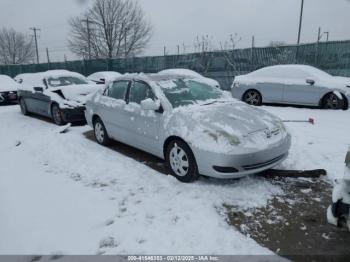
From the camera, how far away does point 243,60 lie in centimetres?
1493

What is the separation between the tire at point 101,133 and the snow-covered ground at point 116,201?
6.5 inches

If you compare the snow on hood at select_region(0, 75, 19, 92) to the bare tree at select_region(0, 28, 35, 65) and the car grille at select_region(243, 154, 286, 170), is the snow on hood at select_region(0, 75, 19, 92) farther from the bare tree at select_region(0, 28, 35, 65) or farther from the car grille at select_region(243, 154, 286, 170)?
the bare tree at select_region(0, 28, 35, 65)

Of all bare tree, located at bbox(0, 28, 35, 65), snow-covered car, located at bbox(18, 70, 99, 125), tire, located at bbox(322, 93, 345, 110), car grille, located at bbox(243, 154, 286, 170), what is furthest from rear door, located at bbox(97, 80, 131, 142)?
bare tree, located at bbox(0, 28, 35, 65)

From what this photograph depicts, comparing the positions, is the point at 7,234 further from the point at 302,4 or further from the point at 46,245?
the point at 302,4

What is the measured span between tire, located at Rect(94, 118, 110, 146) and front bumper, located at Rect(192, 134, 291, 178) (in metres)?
2.79

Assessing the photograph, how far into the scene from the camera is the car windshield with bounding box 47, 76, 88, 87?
29.8 feet

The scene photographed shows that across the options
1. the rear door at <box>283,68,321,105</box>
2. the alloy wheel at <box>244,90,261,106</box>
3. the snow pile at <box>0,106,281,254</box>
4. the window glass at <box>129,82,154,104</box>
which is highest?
the window glass at <box>129,82,154,104</box>

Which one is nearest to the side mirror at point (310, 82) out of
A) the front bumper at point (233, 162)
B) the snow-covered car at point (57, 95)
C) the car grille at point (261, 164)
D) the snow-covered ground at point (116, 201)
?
the snow-covered ground at point (116, 201)

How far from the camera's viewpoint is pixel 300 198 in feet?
12.8

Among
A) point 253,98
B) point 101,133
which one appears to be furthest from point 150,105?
point 253,98

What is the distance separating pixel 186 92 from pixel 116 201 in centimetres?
215

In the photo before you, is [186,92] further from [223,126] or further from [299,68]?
[299,68]

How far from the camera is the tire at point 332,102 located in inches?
359

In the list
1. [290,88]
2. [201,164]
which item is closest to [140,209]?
[201,164]
